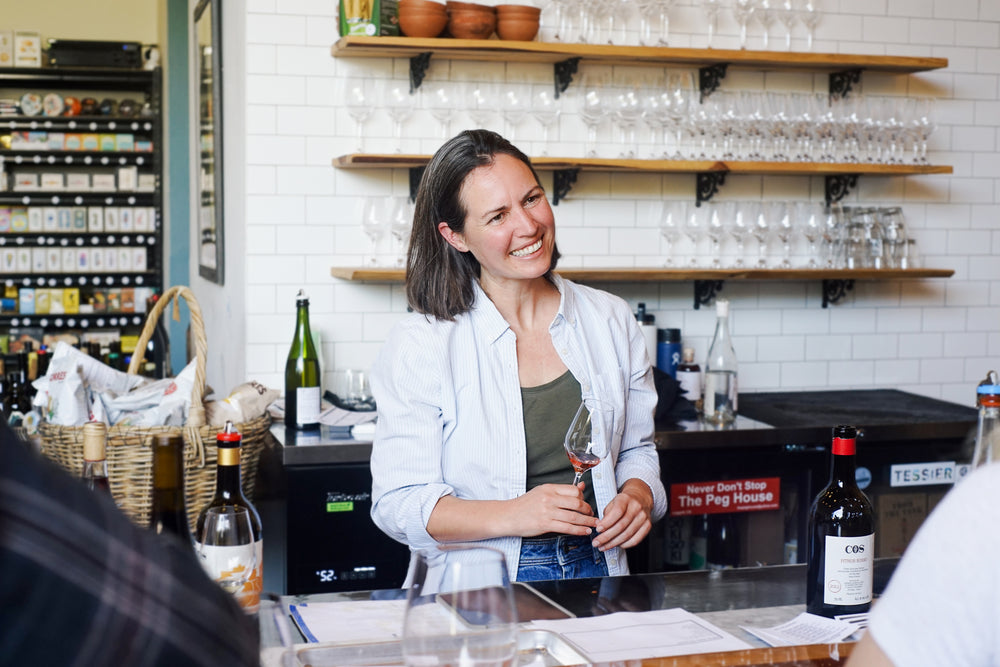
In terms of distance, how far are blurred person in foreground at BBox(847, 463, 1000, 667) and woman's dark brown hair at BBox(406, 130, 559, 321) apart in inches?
61.4

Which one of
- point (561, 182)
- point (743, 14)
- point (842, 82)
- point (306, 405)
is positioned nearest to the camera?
point (306, 405)

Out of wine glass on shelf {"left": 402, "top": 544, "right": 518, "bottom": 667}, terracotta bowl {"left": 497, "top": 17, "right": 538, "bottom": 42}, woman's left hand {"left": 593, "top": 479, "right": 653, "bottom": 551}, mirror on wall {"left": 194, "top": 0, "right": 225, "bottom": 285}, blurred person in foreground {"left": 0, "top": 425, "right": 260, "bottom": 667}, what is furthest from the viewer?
mirror on wall {"left": 194, "top": 0, "right": 225, "bottom": 285}

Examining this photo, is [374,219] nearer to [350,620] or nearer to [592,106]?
[592,106]

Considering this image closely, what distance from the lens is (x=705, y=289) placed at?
3.96 meters

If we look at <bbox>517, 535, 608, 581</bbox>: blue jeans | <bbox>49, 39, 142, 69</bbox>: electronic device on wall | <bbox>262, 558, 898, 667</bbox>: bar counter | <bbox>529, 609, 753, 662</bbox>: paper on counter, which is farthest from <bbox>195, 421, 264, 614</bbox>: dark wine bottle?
<bbox>49, 39, 142, 69</bbox>: electronic device on wall

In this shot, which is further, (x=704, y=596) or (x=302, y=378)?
(x=302, y=378)

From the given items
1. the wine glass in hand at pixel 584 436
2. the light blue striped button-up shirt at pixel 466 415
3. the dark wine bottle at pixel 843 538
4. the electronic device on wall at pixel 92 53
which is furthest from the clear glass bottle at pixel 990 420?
the electronic device on wall at pixel 92 53

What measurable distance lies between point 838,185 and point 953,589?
354cm

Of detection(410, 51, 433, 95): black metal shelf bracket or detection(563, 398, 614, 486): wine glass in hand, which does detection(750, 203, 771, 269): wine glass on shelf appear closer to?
detection(410, 51, 433, 95): black metal shelf bracket

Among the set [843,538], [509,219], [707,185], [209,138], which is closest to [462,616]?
[843,538]

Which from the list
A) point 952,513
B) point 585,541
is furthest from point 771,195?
point 952,513

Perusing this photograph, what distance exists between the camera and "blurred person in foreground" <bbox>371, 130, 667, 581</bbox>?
6.84ft

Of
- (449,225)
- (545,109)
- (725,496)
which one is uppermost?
(545,109)

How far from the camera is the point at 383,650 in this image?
135 centimetres
